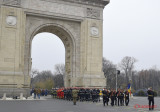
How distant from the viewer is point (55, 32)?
1243 inches

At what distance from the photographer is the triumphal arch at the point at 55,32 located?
84.8ft

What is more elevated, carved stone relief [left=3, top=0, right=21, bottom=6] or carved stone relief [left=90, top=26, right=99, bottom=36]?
carved stone relief [left=3, top=0, right=21, bottom=6]

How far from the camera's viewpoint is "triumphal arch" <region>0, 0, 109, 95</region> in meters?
25.9

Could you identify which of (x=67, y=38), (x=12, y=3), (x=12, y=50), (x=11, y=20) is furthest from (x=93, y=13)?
(x=12, y=50)

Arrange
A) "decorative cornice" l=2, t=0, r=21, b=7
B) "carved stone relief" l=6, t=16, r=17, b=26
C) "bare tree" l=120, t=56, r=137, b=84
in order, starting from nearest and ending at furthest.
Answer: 1. "decorative cornice" l=2, t=0, r=21, b=7
2. "carved stone relief" l=6, t=16, r=17, b=26
3. "bare tree" l=120, t=56, r=137, b=84

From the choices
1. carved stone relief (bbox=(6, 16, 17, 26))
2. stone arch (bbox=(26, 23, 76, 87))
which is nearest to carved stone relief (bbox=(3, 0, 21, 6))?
carved stone relief (bbox=(6, 16, 17, 26))

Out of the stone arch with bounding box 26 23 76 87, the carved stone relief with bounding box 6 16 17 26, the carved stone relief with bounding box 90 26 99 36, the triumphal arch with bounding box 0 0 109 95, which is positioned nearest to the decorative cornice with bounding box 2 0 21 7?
the triumphal arch with bounding box 0 0 109 95

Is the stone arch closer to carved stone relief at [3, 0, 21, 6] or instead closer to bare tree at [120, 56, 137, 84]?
carved stone relief at [3, 0, 21, 6]

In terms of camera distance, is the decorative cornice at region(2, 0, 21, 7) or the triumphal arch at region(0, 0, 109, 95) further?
the decorative cornice at region(2, 0, 21, 7)

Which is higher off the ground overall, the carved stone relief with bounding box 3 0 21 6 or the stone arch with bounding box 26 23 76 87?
the carved stone relief with bounding box 3 0 21 6

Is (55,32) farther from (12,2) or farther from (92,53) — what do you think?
(12,2)

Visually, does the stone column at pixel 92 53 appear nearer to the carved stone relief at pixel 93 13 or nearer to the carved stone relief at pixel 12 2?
the carved stone relief at pixel 93 13

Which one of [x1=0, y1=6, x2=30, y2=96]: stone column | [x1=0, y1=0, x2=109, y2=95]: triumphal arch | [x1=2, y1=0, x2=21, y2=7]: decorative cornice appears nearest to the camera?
[x1=0, y1=6, x2=30, y2=96]: stone column

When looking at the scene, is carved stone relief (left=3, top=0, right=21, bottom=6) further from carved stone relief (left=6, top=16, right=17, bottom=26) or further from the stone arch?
the stone arch
